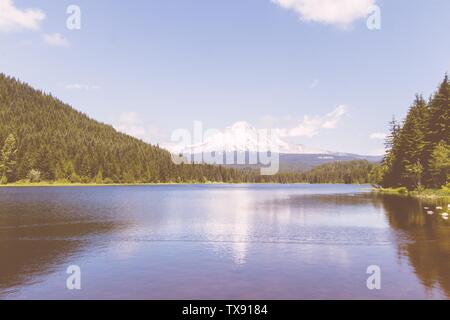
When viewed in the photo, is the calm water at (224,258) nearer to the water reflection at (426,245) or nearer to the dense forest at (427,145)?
the water reflection at (426,245)

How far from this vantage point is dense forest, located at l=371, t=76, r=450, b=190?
94500 millimetres

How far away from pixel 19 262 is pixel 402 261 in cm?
2892

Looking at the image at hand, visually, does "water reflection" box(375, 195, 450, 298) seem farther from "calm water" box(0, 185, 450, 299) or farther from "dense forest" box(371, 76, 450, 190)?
"dense forest" box(371, 76, 450, 190)

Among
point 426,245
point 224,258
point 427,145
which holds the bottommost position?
point 224,258

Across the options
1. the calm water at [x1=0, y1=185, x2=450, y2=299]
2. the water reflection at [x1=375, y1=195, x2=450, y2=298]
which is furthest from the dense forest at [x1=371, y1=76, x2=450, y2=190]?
the calm water at [x1=0, y1=185, x2=450, y2=299]

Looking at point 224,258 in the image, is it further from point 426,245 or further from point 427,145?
point 427,145

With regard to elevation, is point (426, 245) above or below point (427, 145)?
below

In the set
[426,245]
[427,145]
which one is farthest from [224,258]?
[427,145]

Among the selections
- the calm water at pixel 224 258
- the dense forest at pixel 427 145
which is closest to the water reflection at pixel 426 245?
the calm water at pixel 224 258

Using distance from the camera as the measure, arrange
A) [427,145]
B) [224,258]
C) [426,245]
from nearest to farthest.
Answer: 1. [224,258]
2. [426,245]
3. [427,145]

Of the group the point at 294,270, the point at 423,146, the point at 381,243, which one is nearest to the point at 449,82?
the point at 423,146

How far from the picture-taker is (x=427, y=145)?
104 meters

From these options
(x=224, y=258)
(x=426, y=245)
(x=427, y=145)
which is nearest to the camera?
(x=224, y=258)

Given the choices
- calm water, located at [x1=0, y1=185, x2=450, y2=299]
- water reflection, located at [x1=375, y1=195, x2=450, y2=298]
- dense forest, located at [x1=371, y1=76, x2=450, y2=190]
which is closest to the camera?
calm water, located at [x1=0, y1=185, x2=450, y2=299]
